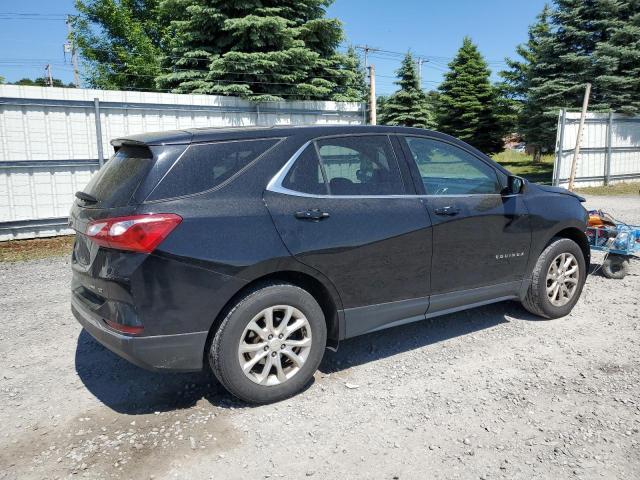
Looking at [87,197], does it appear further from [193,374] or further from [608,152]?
[608,152]

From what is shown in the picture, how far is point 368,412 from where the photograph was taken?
3195 mm

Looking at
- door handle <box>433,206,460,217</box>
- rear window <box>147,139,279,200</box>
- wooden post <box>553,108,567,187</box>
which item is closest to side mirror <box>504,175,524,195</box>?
door handle <box>433,206,460,217</box>

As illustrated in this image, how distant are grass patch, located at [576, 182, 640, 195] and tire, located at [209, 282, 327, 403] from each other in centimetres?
1484

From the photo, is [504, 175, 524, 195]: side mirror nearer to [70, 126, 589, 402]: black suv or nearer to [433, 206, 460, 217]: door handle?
[70, 126, 589, 402]: black suv

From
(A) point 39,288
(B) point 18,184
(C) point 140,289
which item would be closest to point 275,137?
(C) point 140,289

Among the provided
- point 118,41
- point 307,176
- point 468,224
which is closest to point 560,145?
point 468,224

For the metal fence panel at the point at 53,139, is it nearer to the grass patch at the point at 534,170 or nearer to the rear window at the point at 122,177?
the rear window at the point at 122,177

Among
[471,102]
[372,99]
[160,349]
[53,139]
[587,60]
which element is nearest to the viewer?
[160,349]

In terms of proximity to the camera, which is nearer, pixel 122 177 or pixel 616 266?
pixel 122 177

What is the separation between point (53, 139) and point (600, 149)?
16129mm

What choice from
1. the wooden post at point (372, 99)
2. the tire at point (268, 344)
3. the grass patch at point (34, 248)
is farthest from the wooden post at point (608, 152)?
the tire at point (268, 344)

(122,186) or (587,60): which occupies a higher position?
(587,60)

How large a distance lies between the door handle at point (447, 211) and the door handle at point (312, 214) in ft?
3.17

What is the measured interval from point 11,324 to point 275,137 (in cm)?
339
